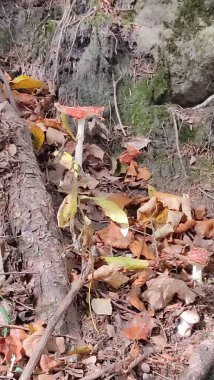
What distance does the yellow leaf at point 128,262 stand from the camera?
3.28 meters

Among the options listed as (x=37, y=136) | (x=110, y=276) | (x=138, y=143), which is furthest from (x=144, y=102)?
(x=110, y=276)

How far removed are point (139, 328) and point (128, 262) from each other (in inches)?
16.7

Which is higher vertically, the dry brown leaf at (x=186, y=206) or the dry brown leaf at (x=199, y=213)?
the dry brown leaf at (x=186, y=206)

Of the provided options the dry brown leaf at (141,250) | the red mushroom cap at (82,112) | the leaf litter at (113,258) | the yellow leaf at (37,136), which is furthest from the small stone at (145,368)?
the yellow leaf at (37,136)

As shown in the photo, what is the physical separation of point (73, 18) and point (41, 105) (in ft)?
2.54

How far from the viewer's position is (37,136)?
3979mm

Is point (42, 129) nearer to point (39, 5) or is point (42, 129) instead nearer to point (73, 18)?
point (73, 18)

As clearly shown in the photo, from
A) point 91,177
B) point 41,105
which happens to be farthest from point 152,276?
point 41,105

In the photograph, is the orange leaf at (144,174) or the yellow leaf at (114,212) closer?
the yellow leaf at (114,212)

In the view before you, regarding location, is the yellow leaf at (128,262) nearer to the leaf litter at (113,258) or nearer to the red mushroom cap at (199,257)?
the leaf litter at (113,258)

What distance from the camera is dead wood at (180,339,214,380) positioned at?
9.21ft

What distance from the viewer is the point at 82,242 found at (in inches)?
131

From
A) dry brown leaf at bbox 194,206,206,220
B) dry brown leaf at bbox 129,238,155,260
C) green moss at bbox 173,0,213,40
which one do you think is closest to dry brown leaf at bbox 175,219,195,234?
dry brown leaf at bbox 194,206,206,220

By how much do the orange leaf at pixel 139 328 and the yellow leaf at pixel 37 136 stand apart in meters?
1.52
